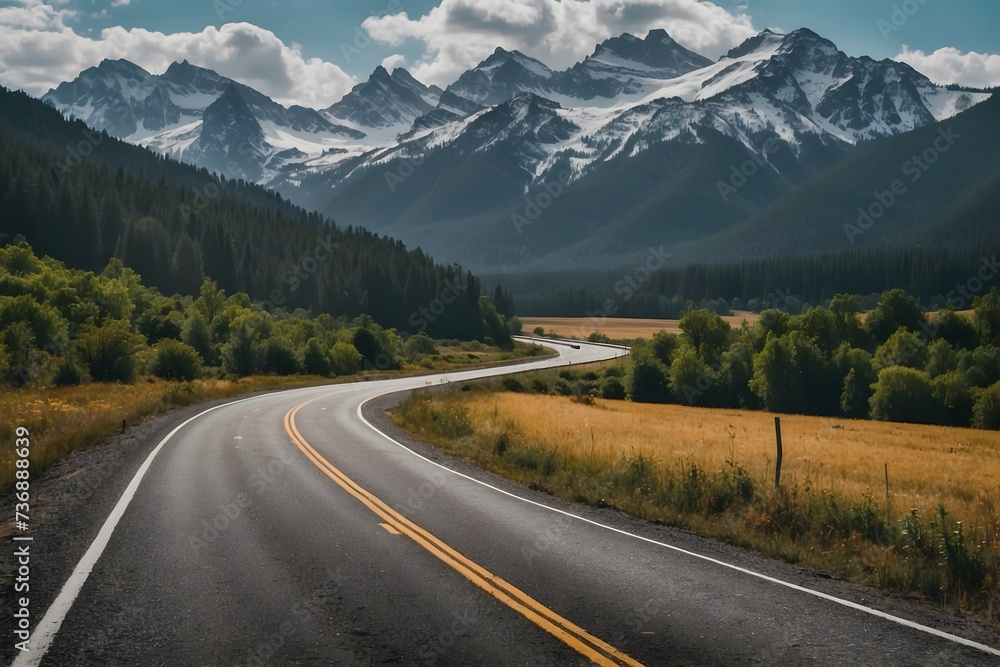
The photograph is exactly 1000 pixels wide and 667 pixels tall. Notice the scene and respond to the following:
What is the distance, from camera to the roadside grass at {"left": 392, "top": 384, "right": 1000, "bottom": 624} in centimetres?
1000

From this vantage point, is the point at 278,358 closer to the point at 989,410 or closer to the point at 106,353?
the point at 106,353

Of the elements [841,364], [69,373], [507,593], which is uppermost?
[69,373]

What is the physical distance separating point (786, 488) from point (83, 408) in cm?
2875

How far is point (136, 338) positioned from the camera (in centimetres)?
5062

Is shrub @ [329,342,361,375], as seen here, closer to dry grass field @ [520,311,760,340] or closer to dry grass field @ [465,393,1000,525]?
dry grass field @ [465,393,1000,525]

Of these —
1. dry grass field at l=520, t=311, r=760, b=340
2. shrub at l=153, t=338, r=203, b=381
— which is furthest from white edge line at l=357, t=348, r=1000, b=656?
dry grass field at l=520, t=311, r=760, b=340

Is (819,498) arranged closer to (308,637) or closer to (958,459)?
(308,637)

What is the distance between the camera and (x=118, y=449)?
66.8 ft

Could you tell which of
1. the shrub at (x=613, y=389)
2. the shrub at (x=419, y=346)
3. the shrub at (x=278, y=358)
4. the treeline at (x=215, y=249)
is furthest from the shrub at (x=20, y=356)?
the treeline at (x=215, y=249)

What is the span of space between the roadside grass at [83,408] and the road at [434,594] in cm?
687

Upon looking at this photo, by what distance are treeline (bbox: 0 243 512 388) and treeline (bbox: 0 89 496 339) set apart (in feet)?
58.7

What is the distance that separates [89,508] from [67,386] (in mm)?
33842

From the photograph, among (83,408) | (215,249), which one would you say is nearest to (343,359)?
(83,408)

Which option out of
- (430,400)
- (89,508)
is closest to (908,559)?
(89,508)
